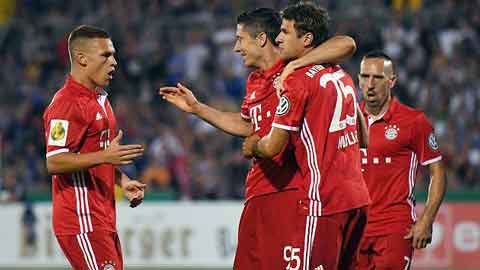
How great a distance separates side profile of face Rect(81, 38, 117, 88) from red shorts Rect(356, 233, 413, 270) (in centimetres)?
245

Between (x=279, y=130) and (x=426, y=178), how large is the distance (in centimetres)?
1076

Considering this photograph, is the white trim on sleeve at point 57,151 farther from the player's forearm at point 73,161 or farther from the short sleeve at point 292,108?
the short sleeve at point 292,108

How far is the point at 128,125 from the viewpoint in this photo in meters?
19.2

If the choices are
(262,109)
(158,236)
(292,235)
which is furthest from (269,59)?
(158,236)

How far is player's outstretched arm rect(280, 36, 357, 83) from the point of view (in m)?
7.10

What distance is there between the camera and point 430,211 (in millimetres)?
8555

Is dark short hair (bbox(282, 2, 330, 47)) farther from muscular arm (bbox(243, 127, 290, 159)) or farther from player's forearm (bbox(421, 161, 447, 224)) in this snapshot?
player's forearm (bbox(421, 161, 447, 224))

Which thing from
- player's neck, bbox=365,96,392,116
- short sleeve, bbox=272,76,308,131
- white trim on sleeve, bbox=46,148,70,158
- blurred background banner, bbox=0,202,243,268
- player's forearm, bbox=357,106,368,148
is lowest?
blurred background banner, bbox=0,202,243,268

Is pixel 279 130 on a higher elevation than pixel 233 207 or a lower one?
higher

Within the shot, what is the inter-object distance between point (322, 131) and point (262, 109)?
0.85 m

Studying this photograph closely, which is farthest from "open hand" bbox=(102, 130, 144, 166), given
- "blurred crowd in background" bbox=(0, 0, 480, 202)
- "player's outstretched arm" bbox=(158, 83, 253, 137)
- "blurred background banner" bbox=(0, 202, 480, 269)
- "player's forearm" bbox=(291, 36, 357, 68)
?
"blurred crowd in background" bbox=(0, 0, 480, 202)

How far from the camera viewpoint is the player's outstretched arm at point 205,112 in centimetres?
766

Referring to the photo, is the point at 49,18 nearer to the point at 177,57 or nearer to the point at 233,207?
the point at 177,57

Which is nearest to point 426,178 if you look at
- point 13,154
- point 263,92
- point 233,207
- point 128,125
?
point 233,207
